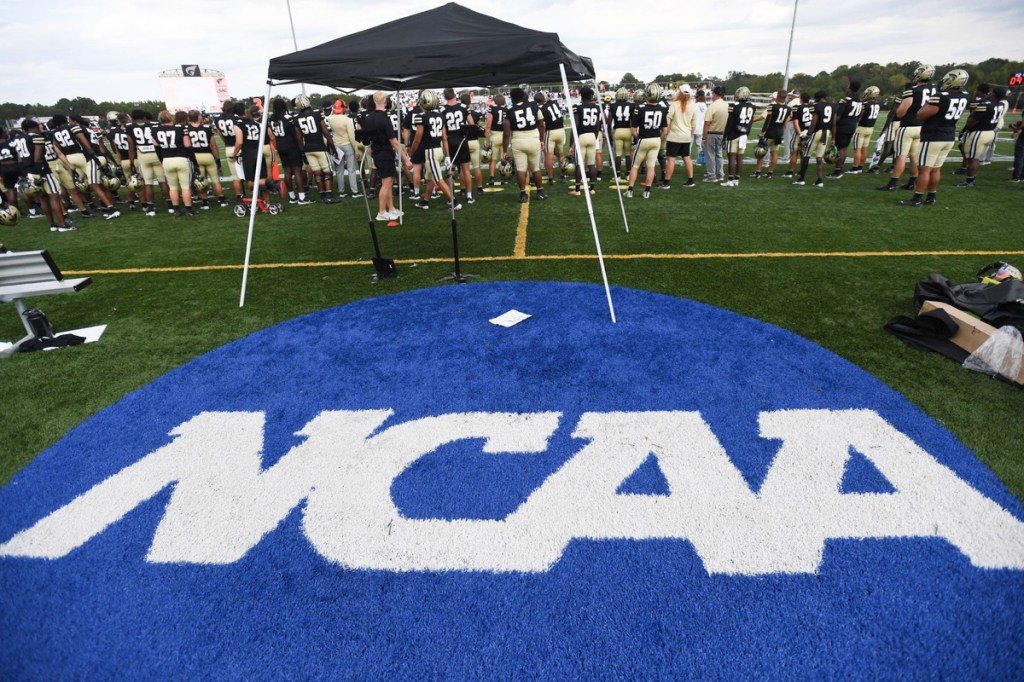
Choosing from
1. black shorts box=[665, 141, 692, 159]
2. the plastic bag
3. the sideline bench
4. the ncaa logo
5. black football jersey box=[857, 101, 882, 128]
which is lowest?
the ncaa logo

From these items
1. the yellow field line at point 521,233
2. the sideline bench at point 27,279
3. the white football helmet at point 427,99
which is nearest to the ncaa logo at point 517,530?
the sideline bench at point 27,279

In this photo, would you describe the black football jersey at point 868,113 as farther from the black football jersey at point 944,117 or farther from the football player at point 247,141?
the football player at point 247,141

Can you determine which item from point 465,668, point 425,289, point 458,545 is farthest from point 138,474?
point 425,289

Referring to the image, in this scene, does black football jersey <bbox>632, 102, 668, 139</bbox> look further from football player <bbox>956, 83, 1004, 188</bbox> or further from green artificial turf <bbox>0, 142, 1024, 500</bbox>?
football player <bbox>956, 83, 1004, 188</bbox>

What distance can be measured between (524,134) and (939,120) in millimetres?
7279

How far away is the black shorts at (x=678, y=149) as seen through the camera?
1172 centimetres

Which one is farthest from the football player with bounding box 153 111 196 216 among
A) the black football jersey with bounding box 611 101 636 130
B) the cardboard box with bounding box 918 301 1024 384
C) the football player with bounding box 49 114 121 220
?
the cardboard box with bounding box 918 301 1024 384

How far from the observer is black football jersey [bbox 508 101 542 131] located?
976 centimetres

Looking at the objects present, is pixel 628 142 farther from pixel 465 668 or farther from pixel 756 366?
pixel 465 668

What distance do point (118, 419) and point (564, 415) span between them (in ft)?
11.6

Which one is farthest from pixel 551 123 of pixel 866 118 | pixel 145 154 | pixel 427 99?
pixel 145 154

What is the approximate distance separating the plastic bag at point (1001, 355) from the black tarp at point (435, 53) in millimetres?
4355

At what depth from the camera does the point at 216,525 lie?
3.02 meters

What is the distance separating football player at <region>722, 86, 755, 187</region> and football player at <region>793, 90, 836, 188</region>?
1346mm
